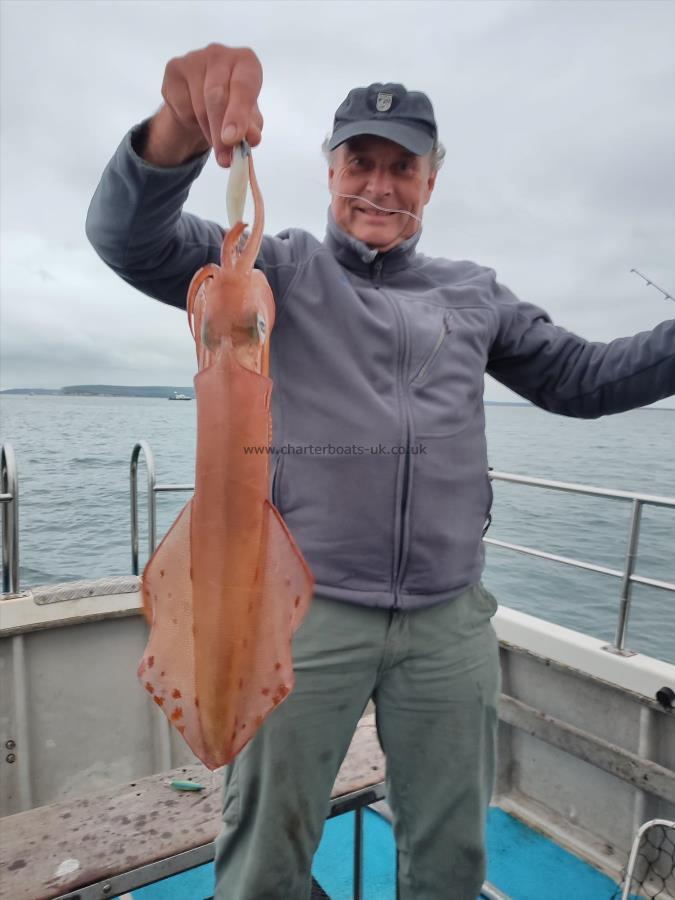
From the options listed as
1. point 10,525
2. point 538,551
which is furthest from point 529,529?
point 10,525

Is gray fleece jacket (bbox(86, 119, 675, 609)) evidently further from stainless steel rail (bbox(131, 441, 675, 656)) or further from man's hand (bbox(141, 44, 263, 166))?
stainless steel rail (bbox(131, 441, 675, 656))

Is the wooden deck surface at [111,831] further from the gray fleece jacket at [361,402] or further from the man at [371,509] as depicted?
the gray fleece jacket at [361,402]

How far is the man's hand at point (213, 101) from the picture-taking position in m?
1.15

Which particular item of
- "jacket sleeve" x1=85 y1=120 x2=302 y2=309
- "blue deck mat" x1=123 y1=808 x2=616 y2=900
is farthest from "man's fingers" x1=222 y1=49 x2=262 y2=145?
"blue deck mat" x1=123 y1=808 x2=616 y2=900

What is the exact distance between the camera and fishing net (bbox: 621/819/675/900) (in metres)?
3.34

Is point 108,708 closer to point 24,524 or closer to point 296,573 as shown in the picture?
point 296,573

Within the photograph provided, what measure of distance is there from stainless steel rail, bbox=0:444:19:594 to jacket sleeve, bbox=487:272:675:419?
2947 mm

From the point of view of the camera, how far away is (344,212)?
201 cm

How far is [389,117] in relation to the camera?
189 centimetres

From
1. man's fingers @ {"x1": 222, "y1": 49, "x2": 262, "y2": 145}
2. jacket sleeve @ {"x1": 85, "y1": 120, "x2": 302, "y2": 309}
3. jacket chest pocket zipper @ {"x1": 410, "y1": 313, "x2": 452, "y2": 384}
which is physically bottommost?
jacket chest pocket zipper @ {"x1": 410, "y1": 313, "x2": 452, "y2": 384}

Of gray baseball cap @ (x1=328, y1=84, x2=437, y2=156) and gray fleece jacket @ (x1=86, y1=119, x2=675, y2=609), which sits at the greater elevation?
gray baseball cap @ (x1=328, y1=84, x2=437, y2=156)

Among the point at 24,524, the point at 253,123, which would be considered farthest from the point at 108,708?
the point at 24,524

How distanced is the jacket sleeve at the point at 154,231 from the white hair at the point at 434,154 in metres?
0.39

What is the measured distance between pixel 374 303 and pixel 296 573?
979mm
